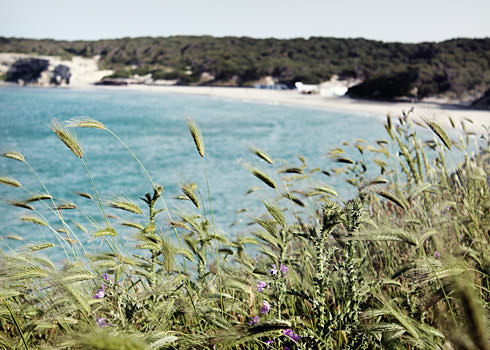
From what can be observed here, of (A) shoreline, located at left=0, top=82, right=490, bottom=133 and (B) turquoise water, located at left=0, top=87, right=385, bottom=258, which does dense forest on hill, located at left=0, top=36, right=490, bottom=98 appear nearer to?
(A) shoreline, located at left=0, top=82, right=490, bottom=133

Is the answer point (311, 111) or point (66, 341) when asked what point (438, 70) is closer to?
point (311, 111)

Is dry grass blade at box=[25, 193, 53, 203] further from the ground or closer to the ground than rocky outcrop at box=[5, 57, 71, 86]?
closer to the ground

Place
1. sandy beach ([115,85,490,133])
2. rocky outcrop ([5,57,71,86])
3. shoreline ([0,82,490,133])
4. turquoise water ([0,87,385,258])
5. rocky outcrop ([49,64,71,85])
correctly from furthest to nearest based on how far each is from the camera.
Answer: rocky outcrop ([49,64,71,85]), rocky outcrop ([5,57,71,86]), sandy beach ([115,85,490,133]), shoreline ([0,82,490,133]), turquoise water ([0,87,385,258])

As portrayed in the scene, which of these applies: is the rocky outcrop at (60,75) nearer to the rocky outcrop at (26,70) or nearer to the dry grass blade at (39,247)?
the rocky outcrop at (26,70)

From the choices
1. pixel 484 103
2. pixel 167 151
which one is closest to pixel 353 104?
pixel 484 103

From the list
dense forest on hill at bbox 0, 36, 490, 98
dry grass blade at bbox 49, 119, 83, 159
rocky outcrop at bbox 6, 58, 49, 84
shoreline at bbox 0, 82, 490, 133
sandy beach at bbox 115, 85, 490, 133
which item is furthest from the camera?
rocky outcrop at bbox 6, 58, 49, 84

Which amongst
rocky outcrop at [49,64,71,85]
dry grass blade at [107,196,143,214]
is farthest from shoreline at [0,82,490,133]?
dry grass blade at [107,196,143,214]

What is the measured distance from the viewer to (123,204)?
144 cm

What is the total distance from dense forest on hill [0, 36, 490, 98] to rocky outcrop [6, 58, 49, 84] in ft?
35.3

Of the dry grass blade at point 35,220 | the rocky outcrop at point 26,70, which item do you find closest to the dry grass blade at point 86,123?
the dry grass blade at point 35,220

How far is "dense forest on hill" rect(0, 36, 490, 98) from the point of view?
31359 millimetres

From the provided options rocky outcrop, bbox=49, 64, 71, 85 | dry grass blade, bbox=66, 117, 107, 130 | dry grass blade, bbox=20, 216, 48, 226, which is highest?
rocky outcrop, bbox=49, 64, 71, 85

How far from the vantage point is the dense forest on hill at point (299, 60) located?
3136cm

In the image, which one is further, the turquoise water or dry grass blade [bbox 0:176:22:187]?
the turquoise water
